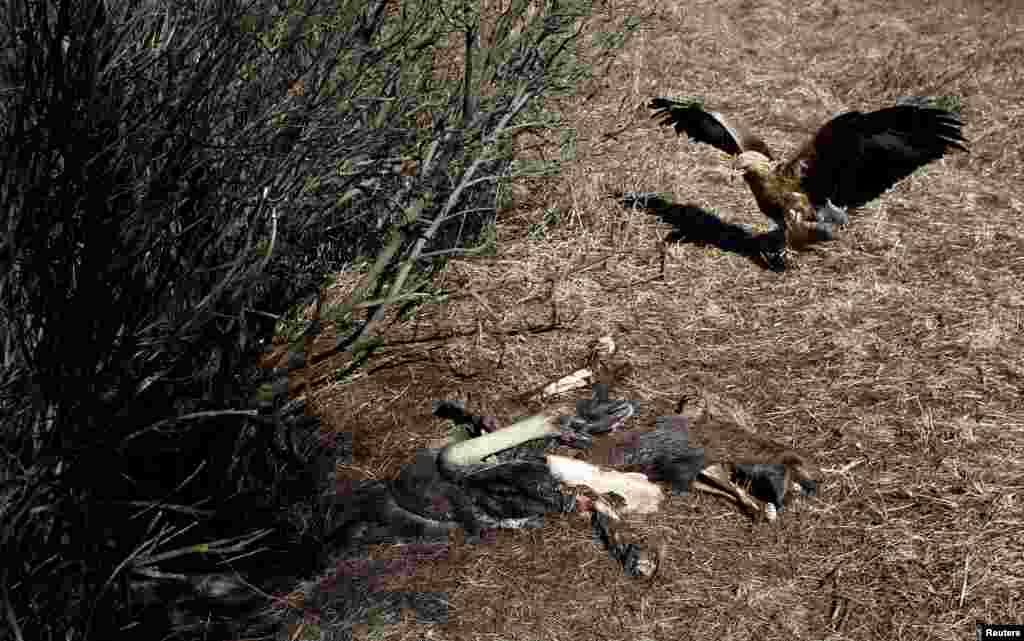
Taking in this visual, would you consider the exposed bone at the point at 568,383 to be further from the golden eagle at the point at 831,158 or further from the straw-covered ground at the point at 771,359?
the golden eagle at the point at 831,158

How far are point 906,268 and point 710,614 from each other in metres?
2.84

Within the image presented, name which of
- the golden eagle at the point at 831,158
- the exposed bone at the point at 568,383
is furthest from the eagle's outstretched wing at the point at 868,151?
the exposed bone at the point at 568,383

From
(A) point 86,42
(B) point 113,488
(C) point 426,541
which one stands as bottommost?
(C) point 426,541

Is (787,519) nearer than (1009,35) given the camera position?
Yes

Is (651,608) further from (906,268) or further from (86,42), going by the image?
(906,268)

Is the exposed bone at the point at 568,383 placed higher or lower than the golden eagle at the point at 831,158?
lower

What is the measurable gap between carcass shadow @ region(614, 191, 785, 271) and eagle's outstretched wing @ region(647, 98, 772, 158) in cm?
48

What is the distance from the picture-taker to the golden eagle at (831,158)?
475cm

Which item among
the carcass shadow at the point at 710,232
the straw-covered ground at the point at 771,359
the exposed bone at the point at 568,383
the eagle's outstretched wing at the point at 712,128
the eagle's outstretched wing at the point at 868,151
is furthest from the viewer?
the carcass shadow at the point at 710,232

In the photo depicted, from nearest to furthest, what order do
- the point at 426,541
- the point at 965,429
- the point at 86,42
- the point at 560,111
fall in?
the point at 86,42 → the point at 426,541 → the point at 965,429 → the point at 560,111

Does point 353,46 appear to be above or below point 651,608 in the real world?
above

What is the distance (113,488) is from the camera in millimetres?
2828

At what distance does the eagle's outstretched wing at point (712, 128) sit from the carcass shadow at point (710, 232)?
1.59 feet

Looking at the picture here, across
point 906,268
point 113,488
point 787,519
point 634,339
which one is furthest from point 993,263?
point 113,488
